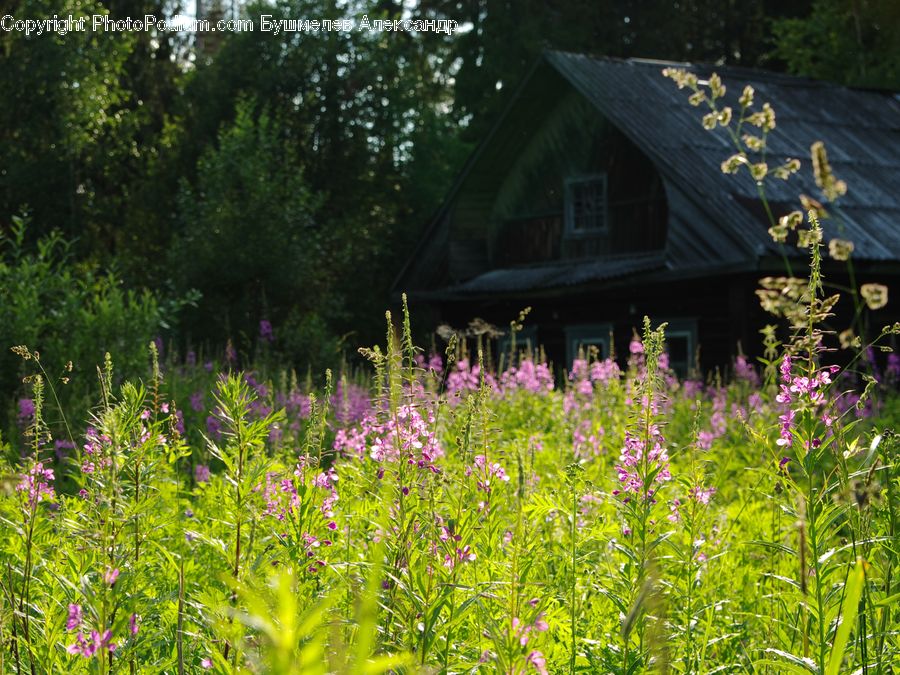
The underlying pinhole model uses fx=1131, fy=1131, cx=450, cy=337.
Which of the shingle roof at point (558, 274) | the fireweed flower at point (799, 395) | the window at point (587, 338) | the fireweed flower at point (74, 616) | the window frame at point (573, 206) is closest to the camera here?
the fireweed flower at point (74, 616)

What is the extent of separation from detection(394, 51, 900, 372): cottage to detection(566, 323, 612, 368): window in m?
0.03

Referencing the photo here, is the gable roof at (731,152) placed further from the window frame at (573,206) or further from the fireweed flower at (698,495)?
the fireweed flower at (698,495)

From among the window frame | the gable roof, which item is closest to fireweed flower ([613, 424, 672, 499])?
the gable roof

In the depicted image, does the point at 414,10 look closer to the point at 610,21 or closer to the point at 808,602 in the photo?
the point at 610,21

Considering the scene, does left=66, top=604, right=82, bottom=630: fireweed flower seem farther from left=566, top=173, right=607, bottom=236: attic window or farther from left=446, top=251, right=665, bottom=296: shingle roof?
left=566, top=173, right=607, bottom=236: attic window

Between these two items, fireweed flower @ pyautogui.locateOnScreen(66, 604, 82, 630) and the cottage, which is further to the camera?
the cottage

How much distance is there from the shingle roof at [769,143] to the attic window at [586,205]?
5.35 feet

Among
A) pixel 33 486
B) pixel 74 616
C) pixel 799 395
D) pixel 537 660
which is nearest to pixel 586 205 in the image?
pixel 799 395

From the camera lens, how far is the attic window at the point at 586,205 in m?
19.3

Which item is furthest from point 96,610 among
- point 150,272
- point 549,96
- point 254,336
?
point 150,272

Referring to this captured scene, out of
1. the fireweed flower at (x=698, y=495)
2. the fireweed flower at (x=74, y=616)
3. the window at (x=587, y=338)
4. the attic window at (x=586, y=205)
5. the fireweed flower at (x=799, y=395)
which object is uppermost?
the attic window at (x=586, y=205)

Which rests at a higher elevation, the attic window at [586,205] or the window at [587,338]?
the attic window at [586,205]

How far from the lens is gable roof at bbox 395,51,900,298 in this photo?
15.6 metres

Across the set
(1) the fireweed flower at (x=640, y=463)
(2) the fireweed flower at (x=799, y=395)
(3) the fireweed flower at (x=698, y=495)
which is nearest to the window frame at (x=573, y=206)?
(3) the fireweed flower at (x=698, y=495)
